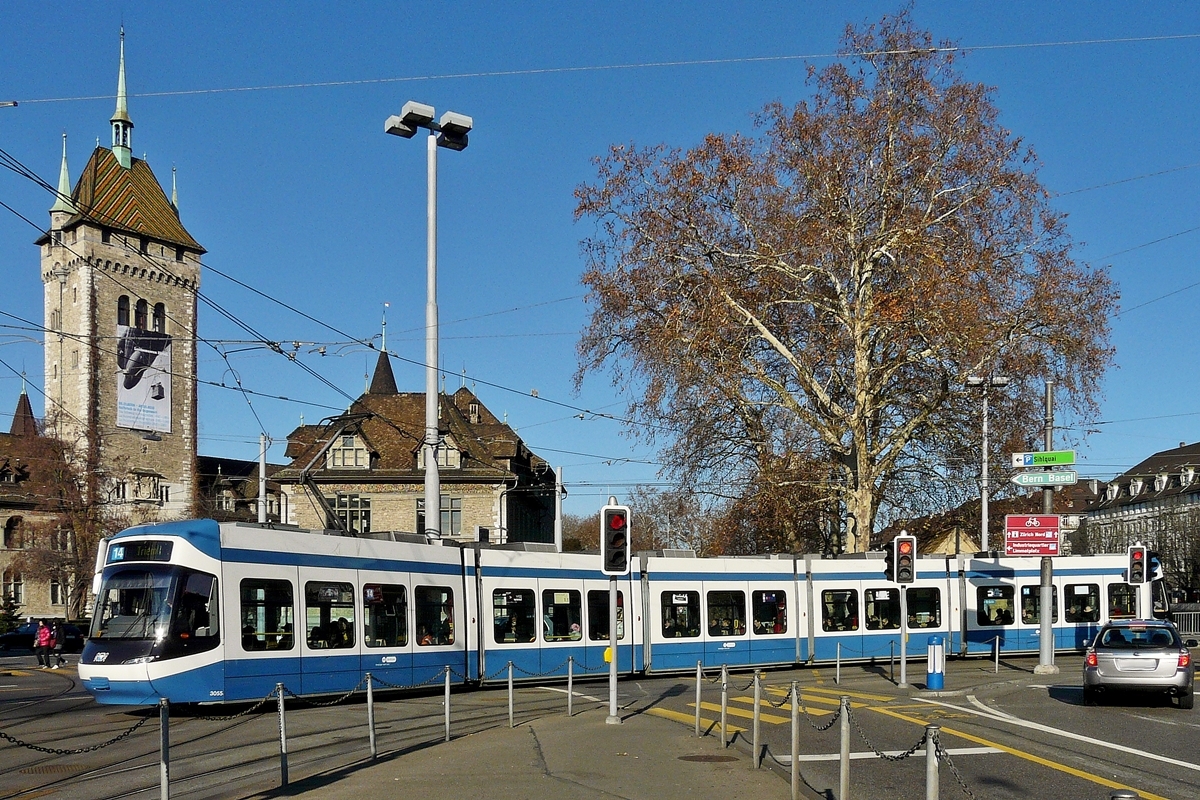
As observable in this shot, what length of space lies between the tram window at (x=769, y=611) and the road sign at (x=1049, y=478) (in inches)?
243

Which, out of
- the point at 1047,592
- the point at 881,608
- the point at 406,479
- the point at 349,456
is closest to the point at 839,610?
the point at 881,608

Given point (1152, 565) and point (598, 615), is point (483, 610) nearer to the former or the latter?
point (598, 615)

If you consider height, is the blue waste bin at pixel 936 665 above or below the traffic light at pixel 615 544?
below

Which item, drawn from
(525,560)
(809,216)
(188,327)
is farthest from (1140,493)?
(525,560)

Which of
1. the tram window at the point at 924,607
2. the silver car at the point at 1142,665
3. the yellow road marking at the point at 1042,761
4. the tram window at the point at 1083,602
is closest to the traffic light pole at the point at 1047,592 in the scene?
the tram window at the point at 924,607

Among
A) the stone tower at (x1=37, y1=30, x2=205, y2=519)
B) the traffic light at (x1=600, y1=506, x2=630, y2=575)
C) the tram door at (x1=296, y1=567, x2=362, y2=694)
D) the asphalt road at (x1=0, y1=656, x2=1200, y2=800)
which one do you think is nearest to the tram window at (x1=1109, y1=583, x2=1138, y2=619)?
the asphalt road at (x1=0, y1=656, x2=1200, y2=800)

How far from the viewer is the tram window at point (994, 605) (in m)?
33.8

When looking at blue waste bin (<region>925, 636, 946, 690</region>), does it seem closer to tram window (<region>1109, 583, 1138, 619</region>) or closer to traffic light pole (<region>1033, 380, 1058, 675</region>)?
traffic light pole (<region>1033, 380, 1058, 675</region>)

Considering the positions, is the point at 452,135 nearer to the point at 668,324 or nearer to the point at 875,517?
the point at 668,324

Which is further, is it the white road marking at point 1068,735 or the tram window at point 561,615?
the tram window at point 561,615

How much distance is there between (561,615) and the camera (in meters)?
26.2

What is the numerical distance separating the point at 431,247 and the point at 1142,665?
15.4 meters

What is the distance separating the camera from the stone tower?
88.6 metres

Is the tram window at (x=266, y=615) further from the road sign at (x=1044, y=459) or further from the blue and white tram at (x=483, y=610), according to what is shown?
the road sign at (x=1044, y=459)
